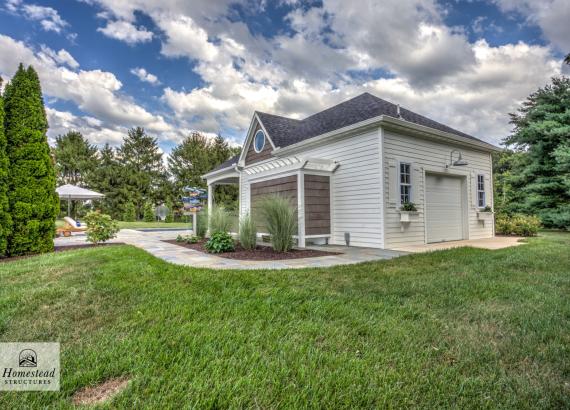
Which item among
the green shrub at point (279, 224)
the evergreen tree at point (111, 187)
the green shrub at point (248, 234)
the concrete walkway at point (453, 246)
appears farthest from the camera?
the evergreen tree at point (111, 187)

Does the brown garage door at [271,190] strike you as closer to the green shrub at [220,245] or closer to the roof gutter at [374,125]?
the green shrub at [220,245]

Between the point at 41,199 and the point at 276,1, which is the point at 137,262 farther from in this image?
the point at 276,1

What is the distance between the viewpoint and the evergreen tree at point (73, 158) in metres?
30.1

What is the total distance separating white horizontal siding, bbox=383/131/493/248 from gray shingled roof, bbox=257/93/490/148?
0.96 metres

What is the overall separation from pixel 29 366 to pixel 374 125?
7116 millimetres

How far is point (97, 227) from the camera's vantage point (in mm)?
8164

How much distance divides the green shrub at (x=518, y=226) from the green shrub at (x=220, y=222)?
9987mm

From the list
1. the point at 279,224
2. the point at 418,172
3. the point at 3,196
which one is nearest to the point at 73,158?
the point at 3,196

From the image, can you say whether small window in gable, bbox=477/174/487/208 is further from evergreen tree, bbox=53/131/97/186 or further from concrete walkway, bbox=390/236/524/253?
evergreen tree, bbox=53/131/97/186

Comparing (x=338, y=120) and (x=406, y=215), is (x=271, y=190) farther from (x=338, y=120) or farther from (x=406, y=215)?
(x=406, y=215)

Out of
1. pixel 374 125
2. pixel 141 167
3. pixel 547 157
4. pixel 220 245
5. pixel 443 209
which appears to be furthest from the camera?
pixel 141 167

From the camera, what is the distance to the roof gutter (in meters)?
6.97

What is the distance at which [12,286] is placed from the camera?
3535 millimetres

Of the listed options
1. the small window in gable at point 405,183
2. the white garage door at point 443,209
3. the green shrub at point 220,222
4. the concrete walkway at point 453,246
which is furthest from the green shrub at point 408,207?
the green shrub at point 220,222
